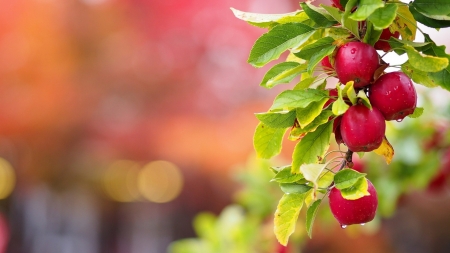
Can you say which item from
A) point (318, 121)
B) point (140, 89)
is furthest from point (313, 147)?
point (140, 89)

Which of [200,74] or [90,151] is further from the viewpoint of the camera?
[90,151]

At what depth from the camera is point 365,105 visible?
0.36 m

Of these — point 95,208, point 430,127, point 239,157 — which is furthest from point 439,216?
point 95,208

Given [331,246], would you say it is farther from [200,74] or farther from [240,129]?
[200,74]

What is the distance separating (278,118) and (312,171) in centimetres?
4

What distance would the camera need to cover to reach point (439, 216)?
2.49m

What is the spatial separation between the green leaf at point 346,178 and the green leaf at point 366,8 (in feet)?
0.32

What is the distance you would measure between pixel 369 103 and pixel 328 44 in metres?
0.05

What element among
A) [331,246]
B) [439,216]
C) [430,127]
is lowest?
[331,246]

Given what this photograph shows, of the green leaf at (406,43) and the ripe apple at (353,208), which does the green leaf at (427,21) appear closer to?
the green leaf at (406,43)

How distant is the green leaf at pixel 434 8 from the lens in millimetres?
350

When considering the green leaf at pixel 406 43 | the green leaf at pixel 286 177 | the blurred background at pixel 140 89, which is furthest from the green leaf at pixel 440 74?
the blurred background at pixel 140 89

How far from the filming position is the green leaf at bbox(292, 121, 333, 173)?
39 cm

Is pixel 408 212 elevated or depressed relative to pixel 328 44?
depressed
